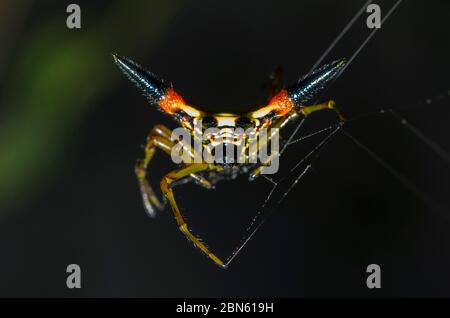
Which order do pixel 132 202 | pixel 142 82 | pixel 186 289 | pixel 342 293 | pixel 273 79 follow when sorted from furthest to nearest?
pixel 132 202 < pixel 186 289 < pixel 342 293 < pixel 273 79 < pixel 142 82

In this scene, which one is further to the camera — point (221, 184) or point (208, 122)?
point (221, 184)

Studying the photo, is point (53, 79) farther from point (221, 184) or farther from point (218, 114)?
point (218, 114)

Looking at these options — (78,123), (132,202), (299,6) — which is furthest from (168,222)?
(299,6)

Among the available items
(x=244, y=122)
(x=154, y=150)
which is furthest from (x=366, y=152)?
(x=244, y=122)

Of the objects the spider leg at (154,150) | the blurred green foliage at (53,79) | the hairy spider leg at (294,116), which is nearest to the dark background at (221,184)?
the blurred green foliage at (53,79)

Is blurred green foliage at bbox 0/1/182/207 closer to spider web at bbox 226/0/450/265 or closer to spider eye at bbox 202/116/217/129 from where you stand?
spider web at bbox 226/0/450/265

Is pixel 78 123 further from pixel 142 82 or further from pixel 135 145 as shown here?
pixel 142 82

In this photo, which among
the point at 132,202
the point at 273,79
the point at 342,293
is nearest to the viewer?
the point at 273,79
